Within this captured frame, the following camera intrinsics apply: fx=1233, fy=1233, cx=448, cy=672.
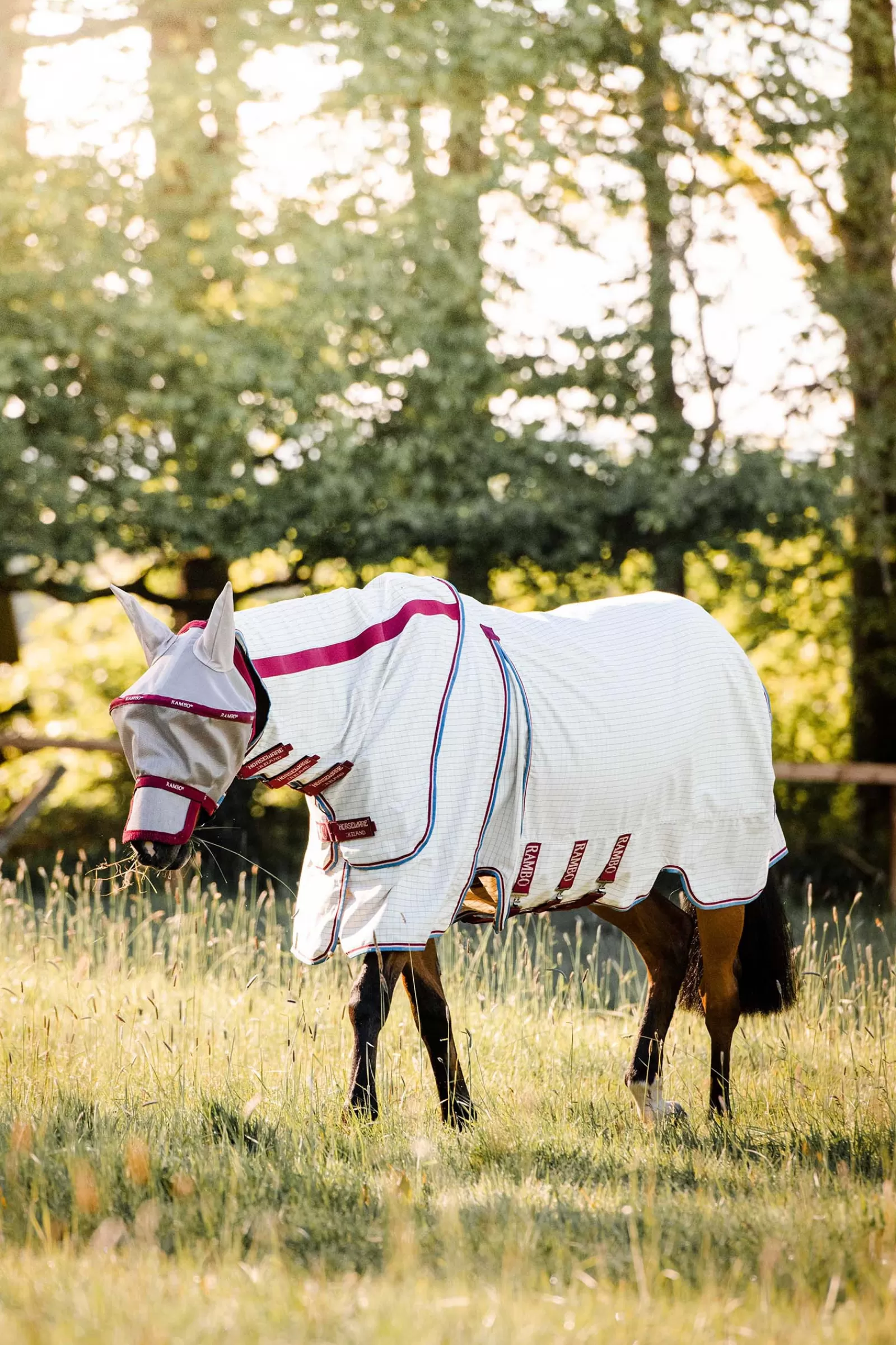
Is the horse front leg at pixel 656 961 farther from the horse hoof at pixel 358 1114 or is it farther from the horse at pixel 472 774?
the horse hoof at pixel 358 1114

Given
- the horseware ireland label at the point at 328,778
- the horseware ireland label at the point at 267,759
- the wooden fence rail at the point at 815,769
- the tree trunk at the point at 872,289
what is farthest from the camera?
the tree trunk at the point at 872,289

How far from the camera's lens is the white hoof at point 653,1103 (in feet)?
13.0

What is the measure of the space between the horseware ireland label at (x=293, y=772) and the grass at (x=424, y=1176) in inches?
20.2

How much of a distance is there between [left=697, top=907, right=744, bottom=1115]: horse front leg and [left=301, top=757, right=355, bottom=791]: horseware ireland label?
1429 millimetres

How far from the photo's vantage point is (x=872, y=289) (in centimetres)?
973

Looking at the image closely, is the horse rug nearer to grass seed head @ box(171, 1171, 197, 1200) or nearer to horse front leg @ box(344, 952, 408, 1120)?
horse front leg @ box(344, 952, 408, 1120)

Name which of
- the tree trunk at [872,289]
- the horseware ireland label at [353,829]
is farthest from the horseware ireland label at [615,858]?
the tree trunk at [872,289]

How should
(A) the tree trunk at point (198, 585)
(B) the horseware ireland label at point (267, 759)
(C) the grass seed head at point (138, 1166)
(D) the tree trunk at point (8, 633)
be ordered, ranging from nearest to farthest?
(C) the grass seed head at point (138, 1166), (B) the horseware ireland label at point (267, 759), (A) the tree trunk at point (198, 585), (D) the tree trunk at point (8, 633)

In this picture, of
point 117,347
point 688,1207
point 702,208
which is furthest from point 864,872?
point 688,1207

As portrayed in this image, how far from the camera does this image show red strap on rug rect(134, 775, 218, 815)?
10.6ft

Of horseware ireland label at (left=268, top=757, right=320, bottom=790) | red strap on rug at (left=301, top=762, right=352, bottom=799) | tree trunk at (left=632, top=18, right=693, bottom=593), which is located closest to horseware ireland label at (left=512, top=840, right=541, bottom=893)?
red strap on rug at (left=301, top=762, right=352, bottom=799)

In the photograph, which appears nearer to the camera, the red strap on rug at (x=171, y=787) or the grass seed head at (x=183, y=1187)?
the grass seed head at (x=183, y=1187)

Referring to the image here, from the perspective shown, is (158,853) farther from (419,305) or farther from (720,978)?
(419,305)

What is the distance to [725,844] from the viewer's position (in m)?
4.19
